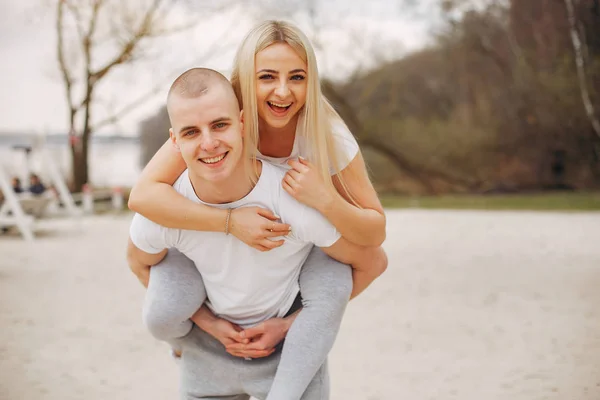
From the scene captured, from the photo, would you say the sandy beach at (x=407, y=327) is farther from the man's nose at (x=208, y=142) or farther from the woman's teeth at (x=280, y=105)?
the man's nose at (x=208, y=142)

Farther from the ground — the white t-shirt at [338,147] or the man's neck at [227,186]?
the white t-shirt at [338,147]

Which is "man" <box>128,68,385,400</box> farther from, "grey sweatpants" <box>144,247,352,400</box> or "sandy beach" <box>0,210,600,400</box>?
"sandy beach" <box>0,210,600,400</box>

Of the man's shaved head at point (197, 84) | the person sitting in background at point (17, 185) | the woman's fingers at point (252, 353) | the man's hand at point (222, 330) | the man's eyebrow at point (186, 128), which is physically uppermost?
the man's shaved head at point (197, 84)

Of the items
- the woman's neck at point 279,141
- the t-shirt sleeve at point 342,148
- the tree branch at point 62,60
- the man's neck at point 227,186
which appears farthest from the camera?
the tree branch at point 62,60

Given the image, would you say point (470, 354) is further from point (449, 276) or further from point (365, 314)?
point (449, 276)

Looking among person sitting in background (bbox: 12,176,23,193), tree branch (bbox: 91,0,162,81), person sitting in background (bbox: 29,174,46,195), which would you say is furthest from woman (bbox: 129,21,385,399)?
tree branch (bbox: 91,0,162,81)

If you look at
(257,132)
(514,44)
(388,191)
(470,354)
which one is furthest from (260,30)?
(388,191)

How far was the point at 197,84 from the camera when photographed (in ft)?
5.74

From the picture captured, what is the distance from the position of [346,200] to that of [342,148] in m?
0.15

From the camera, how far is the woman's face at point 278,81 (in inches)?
77.0

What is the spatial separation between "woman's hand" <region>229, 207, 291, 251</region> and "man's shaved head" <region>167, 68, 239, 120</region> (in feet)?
0.97

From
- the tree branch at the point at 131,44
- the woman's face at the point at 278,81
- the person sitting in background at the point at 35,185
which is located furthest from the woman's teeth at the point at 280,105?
the tree branch at the point at 131,44

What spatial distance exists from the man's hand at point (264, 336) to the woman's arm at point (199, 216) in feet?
0.82

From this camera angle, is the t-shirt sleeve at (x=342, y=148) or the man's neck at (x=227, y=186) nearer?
the man's neck at (x=227, y=186)
